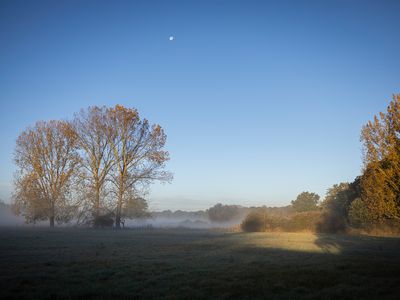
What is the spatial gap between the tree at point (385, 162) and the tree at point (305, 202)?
4116 cm

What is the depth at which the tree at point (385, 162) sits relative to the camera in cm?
1652

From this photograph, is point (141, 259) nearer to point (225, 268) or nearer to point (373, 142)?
point (225, 268)

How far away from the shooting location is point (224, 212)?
9188 centimetres

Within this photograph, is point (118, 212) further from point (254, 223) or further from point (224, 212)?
point (224, 212)

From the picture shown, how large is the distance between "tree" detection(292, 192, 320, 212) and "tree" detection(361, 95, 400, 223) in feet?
135

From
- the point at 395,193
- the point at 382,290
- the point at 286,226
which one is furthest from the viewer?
the point at 286,226

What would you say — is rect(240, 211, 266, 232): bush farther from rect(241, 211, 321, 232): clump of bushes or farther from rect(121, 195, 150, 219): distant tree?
rect(121, 195, 150, 219): distant tree

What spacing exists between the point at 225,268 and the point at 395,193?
→ 12.1 meters

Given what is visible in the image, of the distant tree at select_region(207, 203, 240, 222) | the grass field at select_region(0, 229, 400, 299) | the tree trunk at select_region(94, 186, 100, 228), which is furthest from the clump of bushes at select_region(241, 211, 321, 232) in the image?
the distant tree at select_region(207, 203, 240, 222)

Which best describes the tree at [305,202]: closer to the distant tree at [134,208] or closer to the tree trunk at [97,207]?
the distant tree at [134,208]

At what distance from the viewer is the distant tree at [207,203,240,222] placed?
91.5 meters

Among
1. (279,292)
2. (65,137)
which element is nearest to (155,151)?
(65,137)

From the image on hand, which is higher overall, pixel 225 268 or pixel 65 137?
pixel 65 137

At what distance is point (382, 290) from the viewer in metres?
7.59
